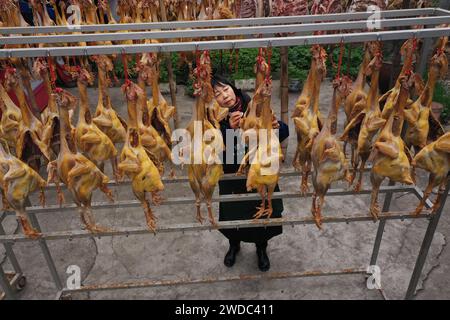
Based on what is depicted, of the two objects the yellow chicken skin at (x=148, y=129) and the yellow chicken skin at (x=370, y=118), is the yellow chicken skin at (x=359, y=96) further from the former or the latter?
the yellow chicken skin at (x=148, y=129)

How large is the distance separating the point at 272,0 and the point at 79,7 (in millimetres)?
1924

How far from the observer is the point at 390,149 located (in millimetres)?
2246

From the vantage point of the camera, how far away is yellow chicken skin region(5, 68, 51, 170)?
8.10 ft

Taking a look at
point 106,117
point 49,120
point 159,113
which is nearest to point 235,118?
point 159,113

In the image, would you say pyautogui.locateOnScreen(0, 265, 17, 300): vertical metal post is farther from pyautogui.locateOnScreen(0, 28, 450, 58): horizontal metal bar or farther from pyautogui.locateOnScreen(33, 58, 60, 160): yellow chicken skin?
pyautogui.locateOnScreen(0, 28, 450, 58): horizontal metal bar

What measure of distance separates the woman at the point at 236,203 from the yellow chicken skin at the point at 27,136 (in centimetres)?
128

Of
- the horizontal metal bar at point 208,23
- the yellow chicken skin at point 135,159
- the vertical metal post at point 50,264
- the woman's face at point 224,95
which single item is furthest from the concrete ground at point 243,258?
the horizontal metal bar at point 208,23

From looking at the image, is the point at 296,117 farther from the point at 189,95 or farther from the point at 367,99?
the point at 189,95

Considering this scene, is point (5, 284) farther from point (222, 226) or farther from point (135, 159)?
point (222, 226)

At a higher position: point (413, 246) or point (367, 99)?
point (367, 99)

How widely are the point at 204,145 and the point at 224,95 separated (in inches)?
27.9

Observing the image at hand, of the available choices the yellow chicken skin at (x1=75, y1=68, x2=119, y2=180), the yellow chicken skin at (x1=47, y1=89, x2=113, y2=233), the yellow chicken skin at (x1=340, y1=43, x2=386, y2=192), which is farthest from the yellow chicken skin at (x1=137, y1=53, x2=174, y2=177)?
the yellow chicken skin at (x1=340, y1=43, x2=386, y2=192)

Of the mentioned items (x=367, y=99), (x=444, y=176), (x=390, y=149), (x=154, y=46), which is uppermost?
(x=154, y=46)
